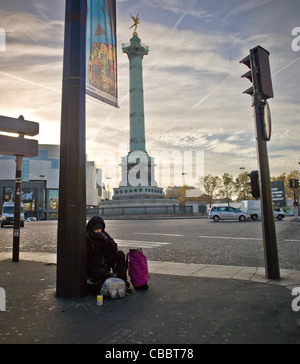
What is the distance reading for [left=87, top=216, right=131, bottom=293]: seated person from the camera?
4844 mm

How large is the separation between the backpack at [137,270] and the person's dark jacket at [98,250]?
0.34 meters

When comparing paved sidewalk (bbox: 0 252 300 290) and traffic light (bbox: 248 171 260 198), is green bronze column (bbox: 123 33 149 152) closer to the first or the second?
paved sidewalk (bbox: 0 252 300 290)

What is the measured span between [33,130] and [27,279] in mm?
4259

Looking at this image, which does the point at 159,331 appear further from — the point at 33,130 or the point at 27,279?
the point at 33,130

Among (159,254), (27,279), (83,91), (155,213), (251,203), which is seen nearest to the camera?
(83,91)

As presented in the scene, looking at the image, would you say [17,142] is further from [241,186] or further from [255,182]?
[241,186]

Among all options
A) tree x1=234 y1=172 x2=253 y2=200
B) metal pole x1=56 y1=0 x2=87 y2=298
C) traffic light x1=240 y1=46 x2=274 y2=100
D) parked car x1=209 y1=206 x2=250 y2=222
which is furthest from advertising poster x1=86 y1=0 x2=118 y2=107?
tree x1=234 y1=172 x2=253 y2=200

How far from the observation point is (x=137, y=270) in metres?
→ 4.91

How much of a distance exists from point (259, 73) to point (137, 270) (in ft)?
14.9

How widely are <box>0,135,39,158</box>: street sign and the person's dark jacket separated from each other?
411 cm

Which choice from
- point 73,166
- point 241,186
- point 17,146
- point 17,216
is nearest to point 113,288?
point 73,166

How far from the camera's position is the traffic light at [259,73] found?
19.5ft

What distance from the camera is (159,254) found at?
9.16 metres
